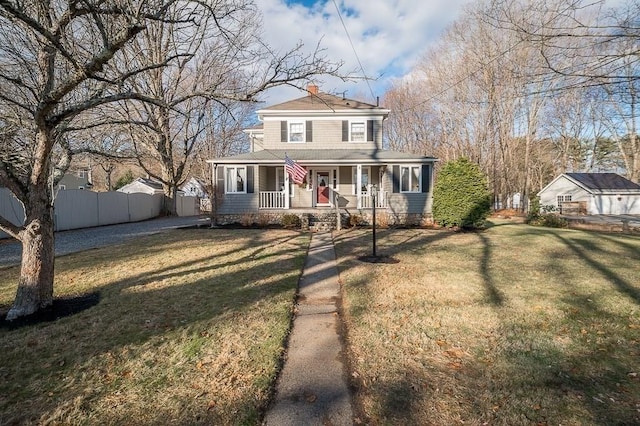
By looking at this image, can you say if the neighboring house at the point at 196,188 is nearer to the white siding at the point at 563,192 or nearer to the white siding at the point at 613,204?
the white siding at the point at 563,192

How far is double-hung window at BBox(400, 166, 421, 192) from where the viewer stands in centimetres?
1584

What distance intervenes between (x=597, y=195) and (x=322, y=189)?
27.7 metres

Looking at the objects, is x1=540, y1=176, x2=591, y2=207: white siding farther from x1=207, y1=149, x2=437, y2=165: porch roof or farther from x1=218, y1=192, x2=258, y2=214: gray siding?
x1=218, y1=192, x2=258, y2=214: gray siding

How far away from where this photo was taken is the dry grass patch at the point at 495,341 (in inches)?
93.2

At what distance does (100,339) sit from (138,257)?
4950 mm

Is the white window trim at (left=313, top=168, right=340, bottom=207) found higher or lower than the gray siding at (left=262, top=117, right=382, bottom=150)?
lower

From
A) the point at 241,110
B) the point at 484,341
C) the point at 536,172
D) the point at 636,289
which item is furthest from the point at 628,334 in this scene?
the point at 536,172

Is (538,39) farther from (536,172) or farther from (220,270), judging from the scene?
(536,172)

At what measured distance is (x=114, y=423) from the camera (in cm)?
220

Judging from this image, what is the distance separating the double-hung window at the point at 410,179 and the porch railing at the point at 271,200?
6.01m

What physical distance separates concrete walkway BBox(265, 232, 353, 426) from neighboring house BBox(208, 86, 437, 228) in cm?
1035

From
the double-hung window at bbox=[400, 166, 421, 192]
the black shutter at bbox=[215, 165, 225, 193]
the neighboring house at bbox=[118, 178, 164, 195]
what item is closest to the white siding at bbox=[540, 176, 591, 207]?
the double-hung window at bbox=[400, 166, 421, 192]

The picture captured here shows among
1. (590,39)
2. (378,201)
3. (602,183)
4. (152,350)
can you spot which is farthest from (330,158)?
(602,183)

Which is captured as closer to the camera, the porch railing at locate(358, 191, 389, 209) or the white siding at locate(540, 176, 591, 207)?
the porch railing at locate(358, 191, 389, 209)
